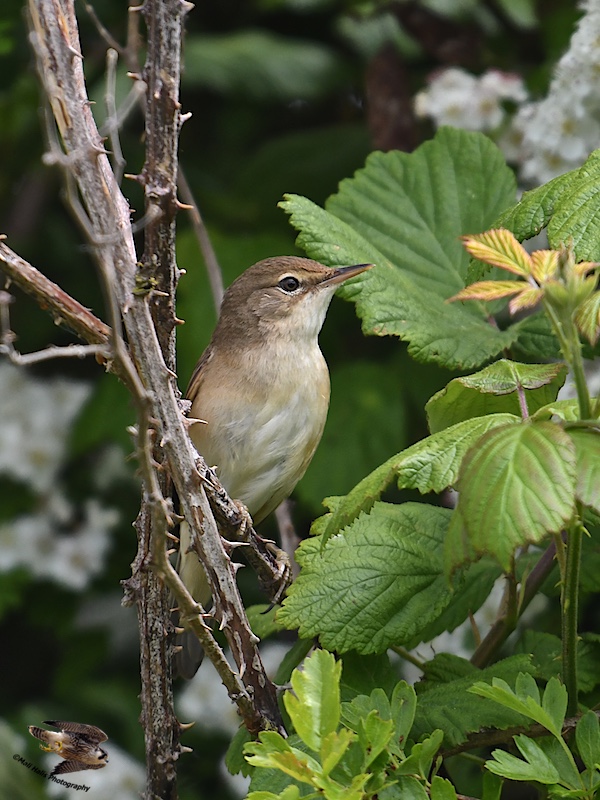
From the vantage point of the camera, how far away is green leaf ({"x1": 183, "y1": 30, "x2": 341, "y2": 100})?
3859 mm

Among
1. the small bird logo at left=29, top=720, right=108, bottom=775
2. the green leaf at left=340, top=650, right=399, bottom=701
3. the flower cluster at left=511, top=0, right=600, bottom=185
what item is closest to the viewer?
the small bird logo at left=29, top=720, right=108, bottom=775

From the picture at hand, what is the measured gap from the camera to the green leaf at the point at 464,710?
5.25ft

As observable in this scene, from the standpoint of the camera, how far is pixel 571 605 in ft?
4.64

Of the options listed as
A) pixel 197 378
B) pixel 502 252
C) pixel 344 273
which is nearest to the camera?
pixel 502 252

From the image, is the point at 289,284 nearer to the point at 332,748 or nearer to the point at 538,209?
the point at 538,209

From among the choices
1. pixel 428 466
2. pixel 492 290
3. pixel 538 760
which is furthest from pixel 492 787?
pixel 492 290

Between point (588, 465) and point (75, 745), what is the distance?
3.04ft

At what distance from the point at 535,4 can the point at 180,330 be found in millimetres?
1814

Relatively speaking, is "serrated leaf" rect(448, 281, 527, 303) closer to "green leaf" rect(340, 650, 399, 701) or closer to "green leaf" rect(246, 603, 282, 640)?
"green leaf" rect(340, 650, 399, 701)

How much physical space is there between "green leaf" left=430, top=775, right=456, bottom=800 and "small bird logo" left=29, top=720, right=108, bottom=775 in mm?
547

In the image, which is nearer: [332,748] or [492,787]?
[332,748]

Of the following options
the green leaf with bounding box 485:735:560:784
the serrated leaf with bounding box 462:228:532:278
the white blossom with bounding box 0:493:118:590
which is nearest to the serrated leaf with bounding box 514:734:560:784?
the green leaf with bounding box 485:735:560:784

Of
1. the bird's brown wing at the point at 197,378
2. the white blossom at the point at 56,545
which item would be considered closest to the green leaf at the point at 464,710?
the bird's brown wing at the point at 197,378

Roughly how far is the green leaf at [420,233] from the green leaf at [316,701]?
781mm
